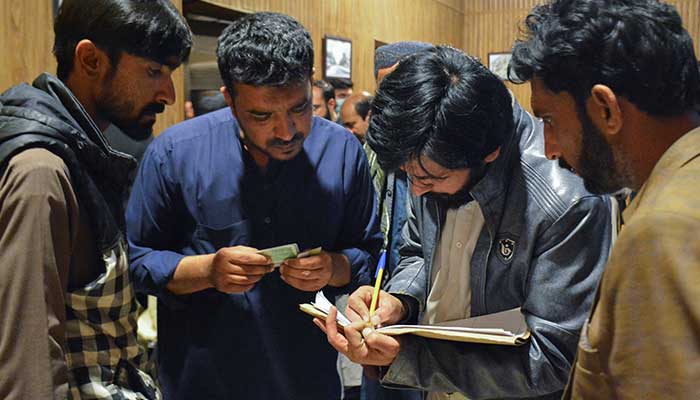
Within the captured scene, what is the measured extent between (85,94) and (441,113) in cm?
84

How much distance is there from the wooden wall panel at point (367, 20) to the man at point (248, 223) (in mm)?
4241

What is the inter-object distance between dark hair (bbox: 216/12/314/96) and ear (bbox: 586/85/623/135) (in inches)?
38.2

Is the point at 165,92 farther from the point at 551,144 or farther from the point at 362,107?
the point at 362,107

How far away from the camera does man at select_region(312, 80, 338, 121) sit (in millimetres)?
5785

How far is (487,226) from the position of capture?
1693 mm

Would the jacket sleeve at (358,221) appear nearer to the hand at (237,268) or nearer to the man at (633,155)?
the hand at (237,268)

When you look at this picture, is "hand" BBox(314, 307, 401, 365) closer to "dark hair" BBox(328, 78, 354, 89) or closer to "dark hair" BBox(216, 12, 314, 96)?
"dark hair" BBox(216, 12, 314, 96)

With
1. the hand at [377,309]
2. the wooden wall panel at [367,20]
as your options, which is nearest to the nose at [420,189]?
the hand at [377,309]

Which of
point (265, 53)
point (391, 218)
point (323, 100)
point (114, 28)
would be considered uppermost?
point (114, 28)

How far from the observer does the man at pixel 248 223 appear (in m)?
1.97

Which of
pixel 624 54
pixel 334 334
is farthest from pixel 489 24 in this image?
pixel 624 54

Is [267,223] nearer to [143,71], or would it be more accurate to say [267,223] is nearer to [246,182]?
[246,182]

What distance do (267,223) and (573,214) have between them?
90cm

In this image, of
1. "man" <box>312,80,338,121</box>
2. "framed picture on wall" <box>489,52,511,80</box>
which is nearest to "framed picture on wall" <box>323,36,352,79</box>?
"man" <box>312,80,338,121</box>
